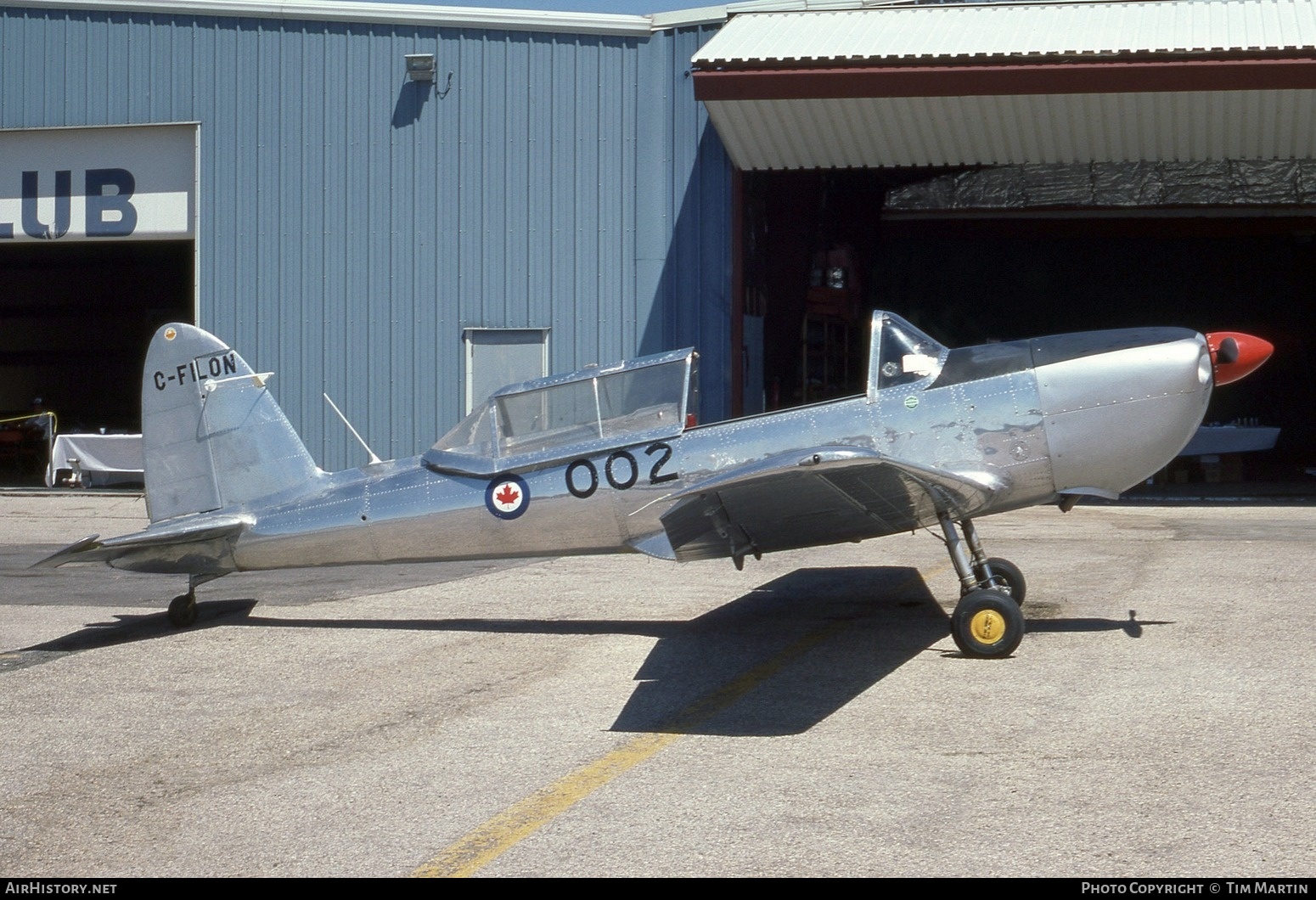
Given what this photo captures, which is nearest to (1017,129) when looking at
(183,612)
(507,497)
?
(507,497)

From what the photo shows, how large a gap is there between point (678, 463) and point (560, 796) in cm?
310

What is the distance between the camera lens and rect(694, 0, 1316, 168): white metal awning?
46.1ft

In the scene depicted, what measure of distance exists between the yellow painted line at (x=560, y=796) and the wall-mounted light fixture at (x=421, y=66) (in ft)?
40.7

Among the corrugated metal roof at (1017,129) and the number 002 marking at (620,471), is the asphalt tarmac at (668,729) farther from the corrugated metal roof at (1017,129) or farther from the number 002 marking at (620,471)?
the corrugated metal roof at (1017,129)

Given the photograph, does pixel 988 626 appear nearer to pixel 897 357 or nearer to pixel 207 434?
pixel 897 357

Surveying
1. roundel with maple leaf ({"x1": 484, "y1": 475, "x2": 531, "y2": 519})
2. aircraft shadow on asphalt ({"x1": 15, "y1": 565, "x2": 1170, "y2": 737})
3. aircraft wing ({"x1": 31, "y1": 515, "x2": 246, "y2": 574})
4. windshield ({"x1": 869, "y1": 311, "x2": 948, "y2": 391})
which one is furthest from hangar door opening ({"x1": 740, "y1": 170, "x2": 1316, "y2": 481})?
aircraft wing ({"x1": 31, "y1": 515, "x2": 246, "y2": 574})

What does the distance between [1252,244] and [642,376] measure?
21.7 m

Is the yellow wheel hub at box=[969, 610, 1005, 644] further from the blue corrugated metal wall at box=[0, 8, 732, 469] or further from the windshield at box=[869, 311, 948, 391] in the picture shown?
the blue corrugated metal wall at box=[0, 8, 732, 469]

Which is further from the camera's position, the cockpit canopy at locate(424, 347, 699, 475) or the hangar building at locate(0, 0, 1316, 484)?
the hangar building at locate(0, 0, 1316, 484)

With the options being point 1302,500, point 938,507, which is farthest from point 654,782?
point 1302,500

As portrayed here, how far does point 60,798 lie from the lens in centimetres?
473

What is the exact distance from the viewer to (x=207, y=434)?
830 cm

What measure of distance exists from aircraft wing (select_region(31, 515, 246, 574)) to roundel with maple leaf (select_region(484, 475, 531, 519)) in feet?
5.44

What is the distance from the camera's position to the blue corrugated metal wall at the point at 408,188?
1662 cm
